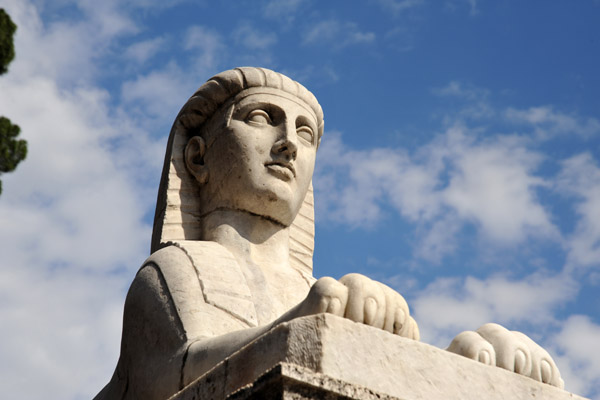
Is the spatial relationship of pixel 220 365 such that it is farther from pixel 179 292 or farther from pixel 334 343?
pixel 179 292

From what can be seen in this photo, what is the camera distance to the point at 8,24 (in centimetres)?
920

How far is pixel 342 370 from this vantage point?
378cm

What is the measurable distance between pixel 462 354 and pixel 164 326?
1491 mm

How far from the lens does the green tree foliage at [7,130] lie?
364 inches

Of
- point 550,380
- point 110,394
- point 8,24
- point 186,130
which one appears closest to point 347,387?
point 550,380

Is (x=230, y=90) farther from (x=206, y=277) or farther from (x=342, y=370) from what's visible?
(x=342, y=370)

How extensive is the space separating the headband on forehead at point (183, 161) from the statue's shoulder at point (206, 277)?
1.62 ft

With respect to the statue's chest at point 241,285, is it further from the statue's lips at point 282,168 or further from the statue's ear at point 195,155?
the statue's ear at point 195,155

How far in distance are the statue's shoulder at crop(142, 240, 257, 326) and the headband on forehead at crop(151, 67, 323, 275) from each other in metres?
0.49

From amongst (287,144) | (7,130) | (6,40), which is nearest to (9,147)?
(7,130)

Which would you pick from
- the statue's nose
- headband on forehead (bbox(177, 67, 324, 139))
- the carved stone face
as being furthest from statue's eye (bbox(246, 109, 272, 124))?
headband on forehead (bbox(177, 67, 324, 139))

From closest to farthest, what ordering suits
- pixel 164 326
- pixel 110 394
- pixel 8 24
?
1. pixel 164 326
2. pixel 110 394
3. pixel 8 24

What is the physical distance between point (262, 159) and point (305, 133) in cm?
43

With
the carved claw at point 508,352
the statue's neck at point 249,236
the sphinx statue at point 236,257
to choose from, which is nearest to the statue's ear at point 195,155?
the sphinx statue at point 236,257
